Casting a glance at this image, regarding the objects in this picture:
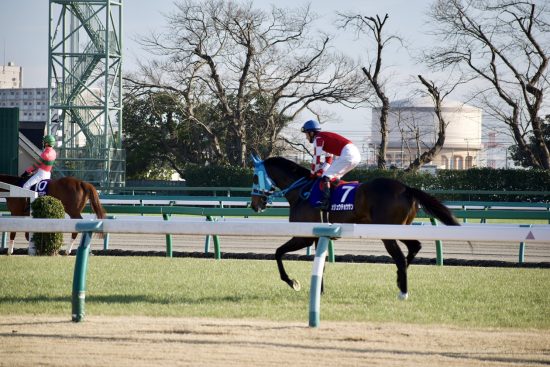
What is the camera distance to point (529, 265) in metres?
15.2

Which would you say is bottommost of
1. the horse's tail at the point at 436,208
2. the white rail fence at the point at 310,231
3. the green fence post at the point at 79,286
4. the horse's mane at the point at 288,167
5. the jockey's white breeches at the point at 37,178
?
the green fence post at the point at 79,286

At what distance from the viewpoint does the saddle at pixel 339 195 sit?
1098 cm

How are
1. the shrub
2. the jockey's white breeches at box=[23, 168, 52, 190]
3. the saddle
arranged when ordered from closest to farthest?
1. the saddle
2. the shrub
3. the jockey's white breeches at box=[23, 168, 52, 190]

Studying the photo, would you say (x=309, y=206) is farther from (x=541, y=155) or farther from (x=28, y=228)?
(x=541, y=155)

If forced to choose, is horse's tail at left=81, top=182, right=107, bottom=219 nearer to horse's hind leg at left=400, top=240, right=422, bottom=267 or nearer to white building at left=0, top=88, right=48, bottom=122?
horse's hind leg at left=400, top=240, right=422, bottom=267

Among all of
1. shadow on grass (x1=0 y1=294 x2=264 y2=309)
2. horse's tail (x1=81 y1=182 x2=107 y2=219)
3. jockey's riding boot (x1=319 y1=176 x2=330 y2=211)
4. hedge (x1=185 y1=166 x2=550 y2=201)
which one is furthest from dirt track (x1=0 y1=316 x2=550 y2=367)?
hedge (x1=185 y1=166 x2=550 y2=201)

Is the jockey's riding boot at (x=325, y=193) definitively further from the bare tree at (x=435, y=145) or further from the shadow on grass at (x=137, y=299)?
the bare tree at (x=435, y=145)

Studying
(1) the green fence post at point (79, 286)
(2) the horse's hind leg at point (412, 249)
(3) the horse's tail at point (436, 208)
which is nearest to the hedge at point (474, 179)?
(2) the horse's hind leg at point (412, 249)

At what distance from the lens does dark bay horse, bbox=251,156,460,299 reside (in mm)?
10227

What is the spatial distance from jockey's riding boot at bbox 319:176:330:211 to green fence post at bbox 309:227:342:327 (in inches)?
126

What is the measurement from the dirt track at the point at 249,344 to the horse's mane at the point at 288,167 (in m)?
3.70

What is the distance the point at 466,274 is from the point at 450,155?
5776 cm

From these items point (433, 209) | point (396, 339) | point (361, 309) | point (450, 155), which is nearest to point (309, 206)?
point (433, 209)

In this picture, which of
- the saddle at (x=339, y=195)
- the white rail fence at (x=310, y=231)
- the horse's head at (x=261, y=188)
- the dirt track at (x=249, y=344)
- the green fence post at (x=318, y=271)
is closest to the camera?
the dirt track at (x=249, y=344)
